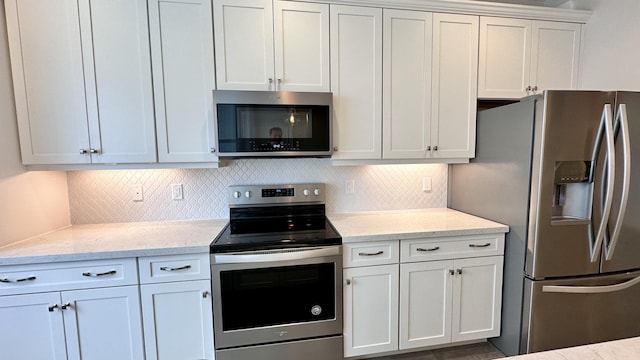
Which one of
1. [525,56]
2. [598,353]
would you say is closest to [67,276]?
[598,353]

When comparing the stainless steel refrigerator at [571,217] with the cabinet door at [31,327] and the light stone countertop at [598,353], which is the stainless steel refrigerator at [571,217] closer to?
the light stone countertop at [598,353]

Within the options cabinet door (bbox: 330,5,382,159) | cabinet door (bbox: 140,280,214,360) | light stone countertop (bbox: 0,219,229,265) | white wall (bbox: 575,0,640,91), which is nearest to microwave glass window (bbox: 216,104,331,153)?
cabinet door (bbox: 330,5,382,159)

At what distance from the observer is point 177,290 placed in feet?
5.06

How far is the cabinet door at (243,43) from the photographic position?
1.73 m

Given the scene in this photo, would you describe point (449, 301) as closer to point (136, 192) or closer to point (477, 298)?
point (477, 298)

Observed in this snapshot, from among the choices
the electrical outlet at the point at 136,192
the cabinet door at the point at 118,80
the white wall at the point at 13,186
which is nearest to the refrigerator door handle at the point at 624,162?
the cabinet door at the point at 118,80

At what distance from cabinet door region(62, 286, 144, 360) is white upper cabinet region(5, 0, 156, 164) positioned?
0.79 metres

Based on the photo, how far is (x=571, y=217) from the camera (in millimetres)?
1667

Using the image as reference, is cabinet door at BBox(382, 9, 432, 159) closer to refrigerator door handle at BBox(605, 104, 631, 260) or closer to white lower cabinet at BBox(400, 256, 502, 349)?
white lower cabinet at BBox(400, 256, 502, 349)

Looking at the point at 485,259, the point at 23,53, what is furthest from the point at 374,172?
the point at 23,53

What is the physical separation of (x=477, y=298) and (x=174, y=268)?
1927mm

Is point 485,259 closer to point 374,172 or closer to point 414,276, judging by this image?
point 414,276

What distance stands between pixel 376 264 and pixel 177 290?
1.17m

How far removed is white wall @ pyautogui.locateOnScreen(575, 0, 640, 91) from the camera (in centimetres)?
185
